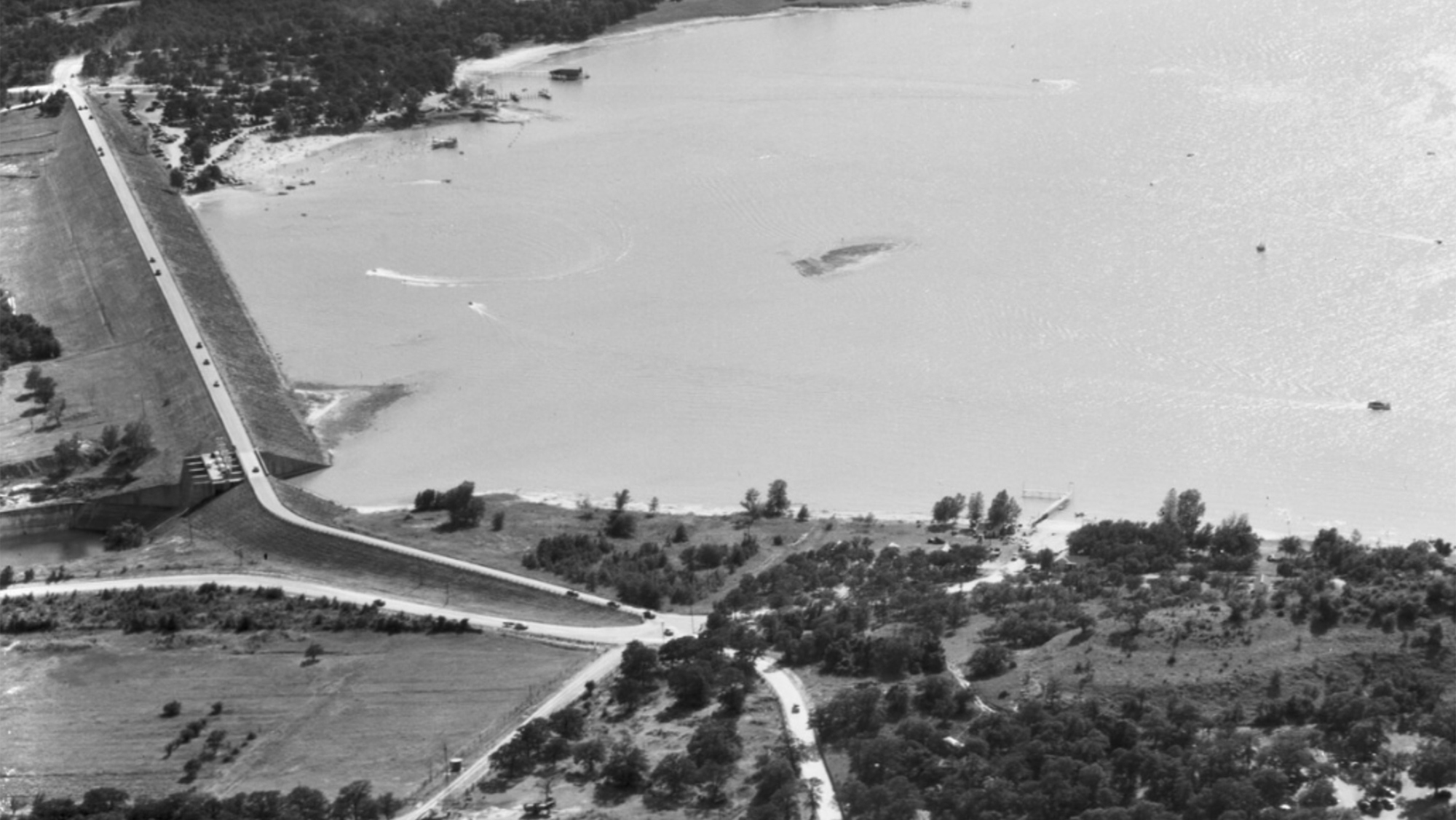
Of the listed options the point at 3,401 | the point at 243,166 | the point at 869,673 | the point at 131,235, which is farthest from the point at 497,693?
the point at 243,166

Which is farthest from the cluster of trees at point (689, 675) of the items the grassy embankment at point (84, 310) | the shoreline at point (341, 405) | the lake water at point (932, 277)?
the grassy embankment at point (84, 310)

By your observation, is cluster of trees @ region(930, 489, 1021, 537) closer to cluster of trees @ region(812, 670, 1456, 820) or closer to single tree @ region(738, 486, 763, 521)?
single tree @ region(738, 486, 763, 521)

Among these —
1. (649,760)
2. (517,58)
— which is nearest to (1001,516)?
(649,760)

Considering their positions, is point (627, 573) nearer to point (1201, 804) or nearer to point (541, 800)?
point (541, 800)

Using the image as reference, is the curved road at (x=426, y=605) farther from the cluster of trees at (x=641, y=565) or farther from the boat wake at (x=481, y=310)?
the boat wake at (x=481, y=310)

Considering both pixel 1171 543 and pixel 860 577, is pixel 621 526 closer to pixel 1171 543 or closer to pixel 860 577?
pixel 860 577

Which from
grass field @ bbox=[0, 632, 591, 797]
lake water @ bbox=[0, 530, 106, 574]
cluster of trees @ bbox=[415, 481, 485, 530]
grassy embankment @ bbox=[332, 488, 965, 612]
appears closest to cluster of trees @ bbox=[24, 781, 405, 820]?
grass field @ bbox=[0, 632, 591, 797]
